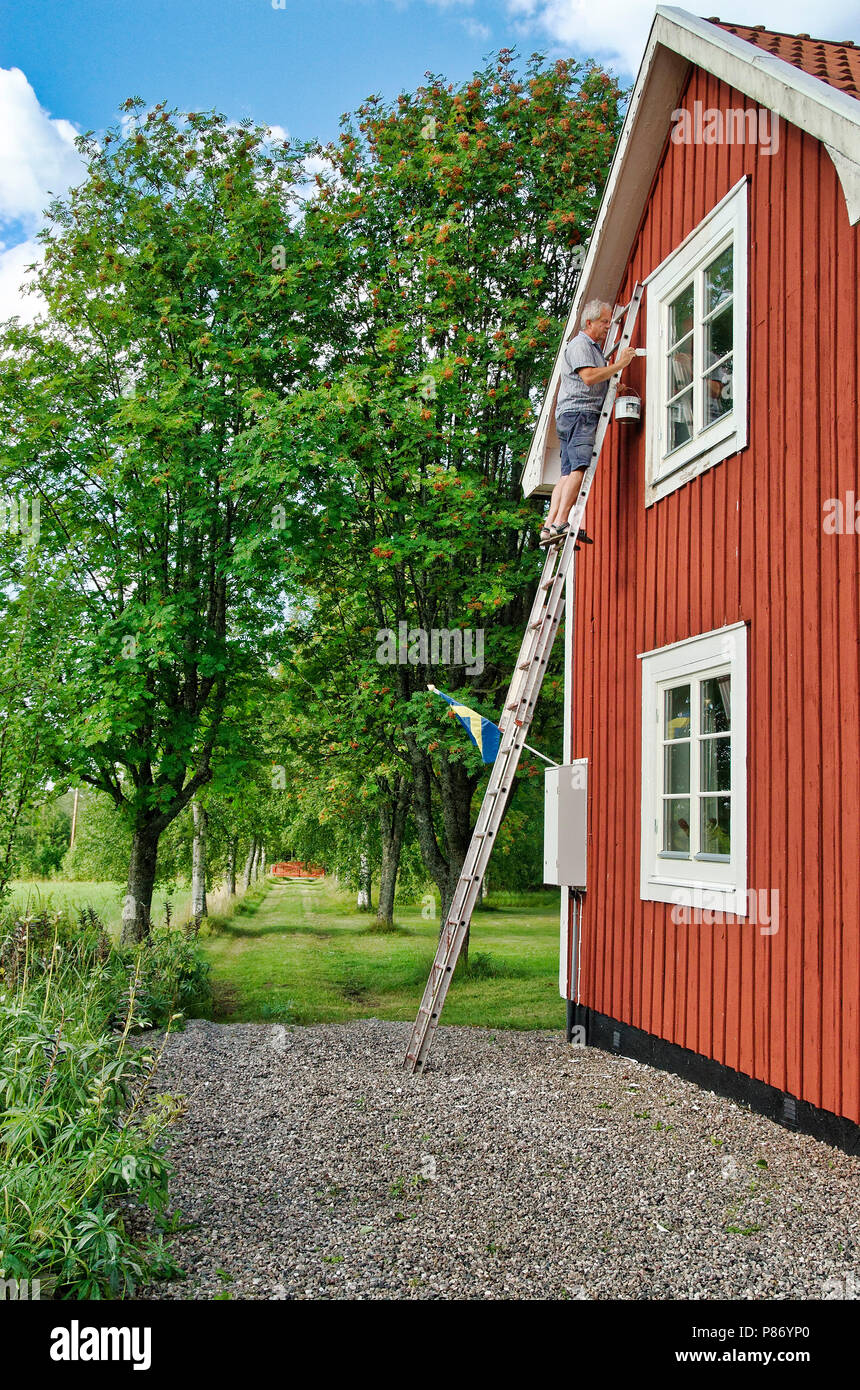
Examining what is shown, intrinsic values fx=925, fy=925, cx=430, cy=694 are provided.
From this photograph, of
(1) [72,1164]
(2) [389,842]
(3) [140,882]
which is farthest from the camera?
(2) [389,842]

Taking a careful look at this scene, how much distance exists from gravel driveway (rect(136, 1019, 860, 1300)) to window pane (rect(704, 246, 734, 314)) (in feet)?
19.6

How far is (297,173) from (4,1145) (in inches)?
554

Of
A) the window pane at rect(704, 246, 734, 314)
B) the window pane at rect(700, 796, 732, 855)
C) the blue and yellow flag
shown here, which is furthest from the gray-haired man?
the window pane at rect(700, 796, 732, 855)

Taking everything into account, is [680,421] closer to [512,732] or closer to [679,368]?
[679,368]

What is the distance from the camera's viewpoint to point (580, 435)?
8.23 metres

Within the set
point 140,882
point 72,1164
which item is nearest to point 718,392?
point 72,1164

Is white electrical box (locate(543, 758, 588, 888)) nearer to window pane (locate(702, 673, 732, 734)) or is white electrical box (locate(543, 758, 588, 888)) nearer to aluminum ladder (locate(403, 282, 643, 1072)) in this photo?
aluminum ladder (locate(403, 282, 643, 1072))

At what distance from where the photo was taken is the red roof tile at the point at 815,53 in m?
6.13

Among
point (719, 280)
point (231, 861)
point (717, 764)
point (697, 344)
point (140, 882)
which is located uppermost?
point (719, 280)

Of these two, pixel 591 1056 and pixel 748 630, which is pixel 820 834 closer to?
pixel 748 630

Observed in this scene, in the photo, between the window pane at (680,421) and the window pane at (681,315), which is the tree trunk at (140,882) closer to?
the window pane at (680,421)

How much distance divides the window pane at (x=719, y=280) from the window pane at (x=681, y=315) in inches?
12.8

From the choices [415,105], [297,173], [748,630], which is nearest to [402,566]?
[297,173]

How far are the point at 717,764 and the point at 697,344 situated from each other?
3.29 metres
